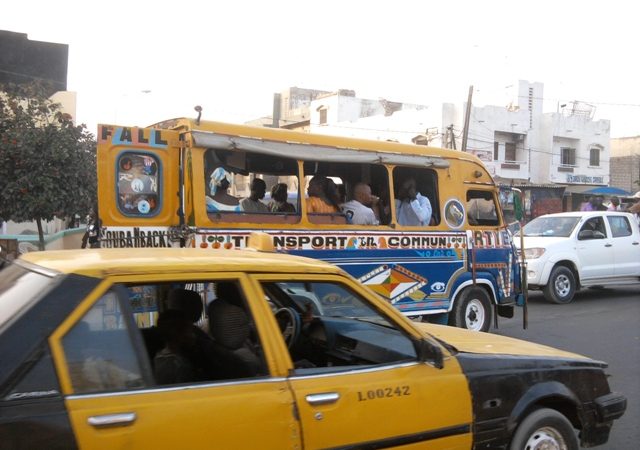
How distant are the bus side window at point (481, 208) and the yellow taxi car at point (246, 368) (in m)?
4.97

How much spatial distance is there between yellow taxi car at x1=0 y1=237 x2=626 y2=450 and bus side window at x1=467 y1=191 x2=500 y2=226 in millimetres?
4973

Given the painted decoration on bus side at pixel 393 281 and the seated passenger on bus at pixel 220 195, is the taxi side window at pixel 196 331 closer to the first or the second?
the seated passenger on bus at pixel 220 195

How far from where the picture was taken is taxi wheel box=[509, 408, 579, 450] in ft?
11.0

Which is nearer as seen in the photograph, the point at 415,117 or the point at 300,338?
the point at 300,338

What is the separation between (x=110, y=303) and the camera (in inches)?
99.0

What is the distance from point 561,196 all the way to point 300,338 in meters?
35.7

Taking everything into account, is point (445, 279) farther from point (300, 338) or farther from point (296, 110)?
point (296, 110)

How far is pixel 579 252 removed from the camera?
1215 centimetres

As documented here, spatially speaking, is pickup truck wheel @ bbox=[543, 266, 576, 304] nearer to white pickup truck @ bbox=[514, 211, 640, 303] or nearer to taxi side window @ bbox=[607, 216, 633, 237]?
white pickup truck @ bbox=[514, 211, 640, 303]

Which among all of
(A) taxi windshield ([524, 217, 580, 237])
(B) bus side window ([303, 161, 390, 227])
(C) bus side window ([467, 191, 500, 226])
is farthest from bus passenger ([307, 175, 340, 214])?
(A) taxi windshield ([524, 217, 580, 237])

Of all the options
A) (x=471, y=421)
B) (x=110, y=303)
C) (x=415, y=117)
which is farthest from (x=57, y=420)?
(x=415, y=117)

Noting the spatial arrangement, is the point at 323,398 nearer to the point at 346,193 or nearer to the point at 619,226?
the point at 346,193

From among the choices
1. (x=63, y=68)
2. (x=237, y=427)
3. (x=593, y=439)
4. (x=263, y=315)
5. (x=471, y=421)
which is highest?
(x=63, y=68)

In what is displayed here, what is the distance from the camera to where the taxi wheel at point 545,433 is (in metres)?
3.35
